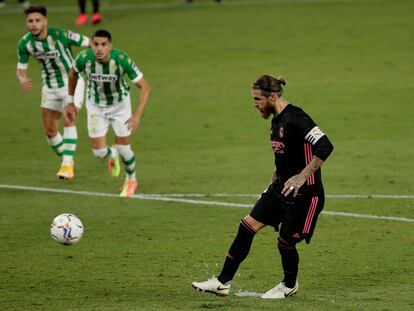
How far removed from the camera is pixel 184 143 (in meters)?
22.0

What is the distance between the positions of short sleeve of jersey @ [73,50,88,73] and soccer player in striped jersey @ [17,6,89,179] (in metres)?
1.44

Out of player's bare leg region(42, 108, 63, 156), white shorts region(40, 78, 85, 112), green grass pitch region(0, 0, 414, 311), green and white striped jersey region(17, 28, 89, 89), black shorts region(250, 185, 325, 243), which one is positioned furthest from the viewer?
player's bare leg region(42, 108, 63, 156)

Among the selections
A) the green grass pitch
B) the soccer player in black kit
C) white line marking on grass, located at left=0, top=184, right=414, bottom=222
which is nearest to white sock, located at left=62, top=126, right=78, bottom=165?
the green grass pitch

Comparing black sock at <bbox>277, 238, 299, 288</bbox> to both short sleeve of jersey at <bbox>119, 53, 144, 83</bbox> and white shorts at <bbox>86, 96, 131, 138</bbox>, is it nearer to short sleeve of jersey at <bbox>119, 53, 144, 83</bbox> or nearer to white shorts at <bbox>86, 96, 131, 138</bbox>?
short sleeve of jersey at <bbox>119, 53, 144, 83</bbox>

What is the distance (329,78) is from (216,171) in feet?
28.7

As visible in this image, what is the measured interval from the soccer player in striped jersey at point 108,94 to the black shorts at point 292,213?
5.12 metres

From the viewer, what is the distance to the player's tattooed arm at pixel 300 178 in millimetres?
11305

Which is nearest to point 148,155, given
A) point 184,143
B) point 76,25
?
point 184,143

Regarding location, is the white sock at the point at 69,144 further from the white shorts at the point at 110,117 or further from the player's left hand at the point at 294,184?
the player's left hand at the point at 294,184

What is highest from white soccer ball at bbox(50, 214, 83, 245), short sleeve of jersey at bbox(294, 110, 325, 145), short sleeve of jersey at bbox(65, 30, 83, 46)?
short sleeve of jersey at bbox(294, 110, 325, 145)

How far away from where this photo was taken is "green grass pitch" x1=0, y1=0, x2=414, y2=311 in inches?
499

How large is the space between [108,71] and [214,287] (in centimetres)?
609

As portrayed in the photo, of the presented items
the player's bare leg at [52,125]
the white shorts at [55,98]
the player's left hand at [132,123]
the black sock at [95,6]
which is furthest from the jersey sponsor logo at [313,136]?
the black sock at [95,6]

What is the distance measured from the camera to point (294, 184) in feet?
37.1
